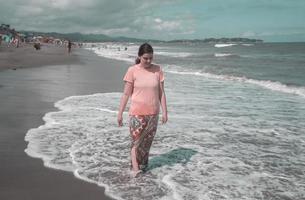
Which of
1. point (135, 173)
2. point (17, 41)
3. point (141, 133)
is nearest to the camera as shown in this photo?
point (141, 133)

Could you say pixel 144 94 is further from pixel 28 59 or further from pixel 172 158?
pixel 28 59

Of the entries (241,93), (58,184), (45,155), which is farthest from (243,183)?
(241,93)

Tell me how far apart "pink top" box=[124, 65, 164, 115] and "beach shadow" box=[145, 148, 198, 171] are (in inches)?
42.2

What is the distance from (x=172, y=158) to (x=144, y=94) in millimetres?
1685

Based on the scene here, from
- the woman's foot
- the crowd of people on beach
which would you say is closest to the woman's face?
the woman's foot

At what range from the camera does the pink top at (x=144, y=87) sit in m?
5.74

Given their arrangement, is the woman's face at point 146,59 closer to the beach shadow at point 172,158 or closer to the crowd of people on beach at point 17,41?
the beach shadow at point 172,158

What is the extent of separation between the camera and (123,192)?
5.44m

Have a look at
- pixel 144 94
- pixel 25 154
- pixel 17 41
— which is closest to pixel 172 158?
pixel 144 94

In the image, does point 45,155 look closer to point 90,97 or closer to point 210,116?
point 210,116

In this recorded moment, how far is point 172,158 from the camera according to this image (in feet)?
23.1

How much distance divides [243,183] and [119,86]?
11.9m

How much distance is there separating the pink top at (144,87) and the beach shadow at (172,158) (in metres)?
1.07

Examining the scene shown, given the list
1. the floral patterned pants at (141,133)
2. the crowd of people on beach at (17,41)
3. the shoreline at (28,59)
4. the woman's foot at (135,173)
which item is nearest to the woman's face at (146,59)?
the floral patterned pants at (141,133)
